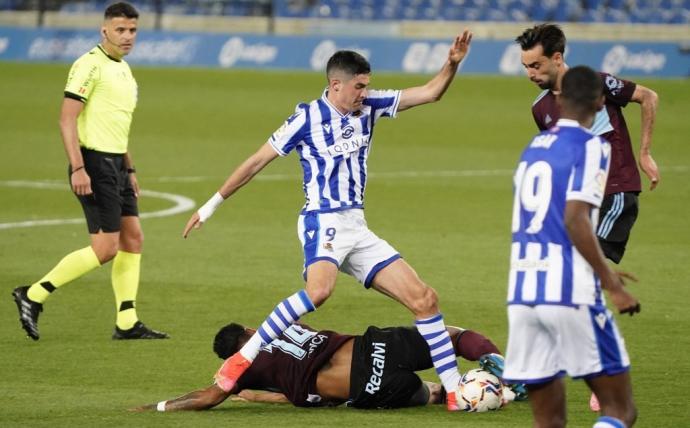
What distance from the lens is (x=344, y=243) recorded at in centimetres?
802

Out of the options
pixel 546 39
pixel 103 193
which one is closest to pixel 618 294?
pixel 546 39

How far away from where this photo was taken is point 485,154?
877 inches

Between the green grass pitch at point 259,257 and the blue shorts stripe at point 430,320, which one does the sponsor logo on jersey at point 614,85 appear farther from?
the green grass pitch at point 259,257

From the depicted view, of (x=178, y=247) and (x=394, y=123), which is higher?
(x=394, y=123)

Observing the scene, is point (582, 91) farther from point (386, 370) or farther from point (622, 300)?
point (386, 370)

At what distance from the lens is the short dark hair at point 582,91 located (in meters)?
5.79

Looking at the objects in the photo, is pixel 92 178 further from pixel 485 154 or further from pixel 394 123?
pixel 394 123

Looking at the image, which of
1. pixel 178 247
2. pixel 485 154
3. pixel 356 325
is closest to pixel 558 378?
pixel 356 325

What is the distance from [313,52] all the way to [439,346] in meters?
28.0

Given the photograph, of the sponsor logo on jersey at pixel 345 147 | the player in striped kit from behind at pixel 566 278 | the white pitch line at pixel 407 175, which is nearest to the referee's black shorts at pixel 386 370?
the sponsor logo on jersey at pixel 345 147

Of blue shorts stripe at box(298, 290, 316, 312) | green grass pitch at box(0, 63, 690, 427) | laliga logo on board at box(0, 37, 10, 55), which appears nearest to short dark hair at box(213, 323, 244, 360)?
green grass pitch at box(0, 63, 690, 427)

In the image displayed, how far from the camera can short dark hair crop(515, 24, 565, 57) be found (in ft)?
24.9

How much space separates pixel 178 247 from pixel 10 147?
373 inches

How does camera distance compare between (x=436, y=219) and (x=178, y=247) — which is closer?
(x=178, y=247)
